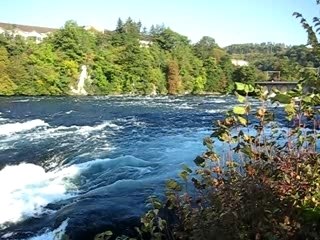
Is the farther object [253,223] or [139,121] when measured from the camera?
[139,121]

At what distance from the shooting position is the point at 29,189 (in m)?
9.88

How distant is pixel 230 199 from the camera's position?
3.27m

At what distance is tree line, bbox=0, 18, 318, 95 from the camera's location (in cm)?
5334

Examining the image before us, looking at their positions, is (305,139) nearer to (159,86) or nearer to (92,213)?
(92,213)

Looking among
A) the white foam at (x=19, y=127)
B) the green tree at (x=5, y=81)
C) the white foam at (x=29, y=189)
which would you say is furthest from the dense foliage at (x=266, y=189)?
the green tree at (x=5, y=81)

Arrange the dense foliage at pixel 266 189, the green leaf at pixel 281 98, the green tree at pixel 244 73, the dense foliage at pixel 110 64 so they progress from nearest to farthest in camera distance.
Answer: the green leaf at pixel 281 98, the dense foliage at pixel 266 189, the dense foliage at pixel 110 64, the green tree at pixel 244 73

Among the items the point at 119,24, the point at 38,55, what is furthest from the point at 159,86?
the point at 119,24

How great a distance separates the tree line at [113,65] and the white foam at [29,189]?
4144 centimetres

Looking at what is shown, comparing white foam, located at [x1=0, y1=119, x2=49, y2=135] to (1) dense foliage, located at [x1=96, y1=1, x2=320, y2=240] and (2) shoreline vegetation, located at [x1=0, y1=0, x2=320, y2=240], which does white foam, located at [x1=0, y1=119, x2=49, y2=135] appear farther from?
(1) dense foliage, located at [x1=96, y1=1, x2=320, y2=240]

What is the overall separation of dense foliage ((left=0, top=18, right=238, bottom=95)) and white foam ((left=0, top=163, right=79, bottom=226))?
1634 inches

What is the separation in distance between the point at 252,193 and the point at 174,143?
38.8 feet

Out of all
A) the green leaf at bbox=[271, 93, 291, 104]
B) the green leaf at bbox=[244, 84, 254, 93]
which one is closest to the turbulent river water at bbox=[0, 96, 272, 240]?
the green leaf at bbox=[244, 84, 254, 93]

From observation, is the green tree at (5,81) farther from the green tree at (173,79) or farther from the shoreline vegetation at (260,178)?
the shoreline vegetation at (260,178)

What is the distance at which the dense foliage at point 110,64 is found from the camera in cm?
5328
